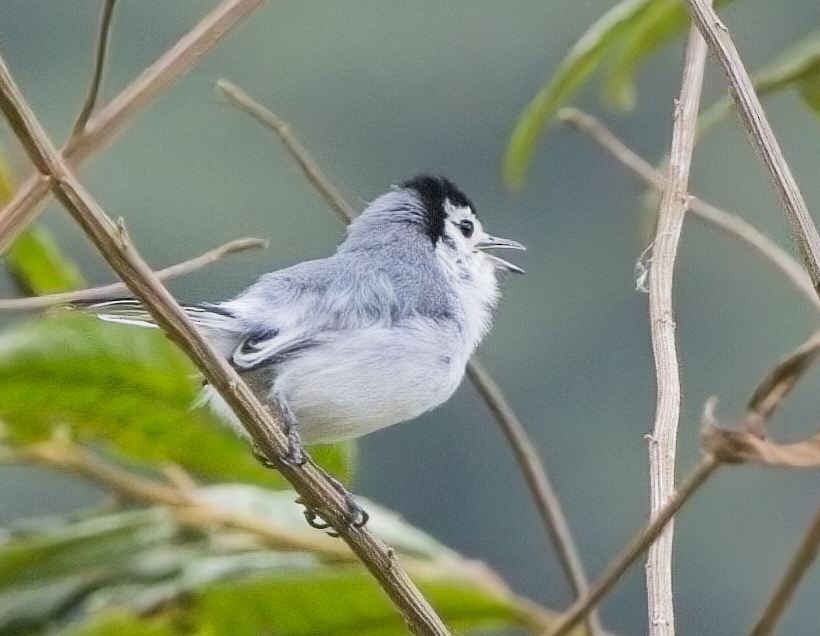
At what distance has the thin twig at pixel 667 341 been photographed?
1.81 ft

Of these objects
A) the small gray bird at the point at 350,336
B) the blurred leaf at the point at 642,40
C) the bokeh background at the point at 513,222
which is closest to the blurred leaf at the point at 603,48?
the blurred leaf at the point at 642,40

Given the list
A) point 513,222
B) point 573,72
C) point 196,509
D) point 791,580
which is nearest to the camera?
point 791,580

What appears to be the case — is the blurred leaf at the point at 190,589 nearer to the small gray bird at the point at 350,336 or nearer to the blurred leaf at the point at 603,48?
the small gray bird at the point at 350,336

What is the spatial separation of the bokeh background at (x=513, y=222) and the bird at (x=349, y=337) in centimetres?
164

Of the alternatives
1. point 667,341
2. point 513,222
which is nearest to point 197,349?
point 667,341

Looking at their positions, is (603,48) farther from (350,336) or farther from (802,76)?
(350,336)

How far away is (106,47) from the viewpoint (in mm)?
573

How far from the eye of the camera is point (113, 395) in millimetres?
908

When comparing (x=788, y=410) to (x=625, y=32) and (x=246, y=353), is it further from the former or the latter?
(x=246, y=353)

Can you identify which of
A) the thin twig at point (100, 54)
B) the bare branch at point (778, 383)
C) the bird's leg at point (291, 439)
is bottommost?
the bare branch at point (778, 383)

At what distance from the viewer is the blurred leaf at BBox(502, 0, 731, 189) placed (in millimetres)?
872

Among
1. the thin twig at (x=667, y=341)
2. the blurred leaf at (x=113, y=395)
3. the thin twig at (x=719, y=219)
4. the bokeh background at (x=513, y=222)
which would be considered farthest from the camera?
the bokeh background at (x=513, y=222)

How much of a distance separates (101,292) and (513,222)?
2.23m

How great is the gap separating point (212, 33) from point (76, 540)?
0.46 m
